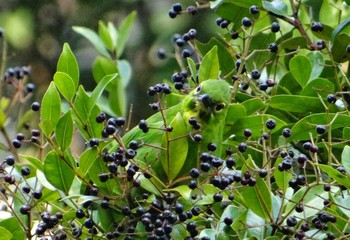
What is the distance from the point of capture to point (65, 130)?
1.65 meters

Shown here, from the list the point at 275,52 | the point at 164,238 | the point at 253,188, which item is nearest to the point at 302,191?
the point at 253,188

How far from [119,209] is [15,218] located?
219 mm

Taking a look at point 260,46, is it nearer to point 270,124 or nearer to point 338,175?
point 270,124

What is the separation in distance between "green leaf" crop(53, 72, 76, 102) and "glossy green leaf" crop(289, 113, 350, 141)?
1.51 ft

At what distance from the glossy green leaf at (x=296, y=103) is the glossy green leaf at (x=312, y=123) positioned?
0.06 metres

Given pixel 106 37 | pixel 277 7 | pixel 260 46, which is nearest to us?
pixel 277 7

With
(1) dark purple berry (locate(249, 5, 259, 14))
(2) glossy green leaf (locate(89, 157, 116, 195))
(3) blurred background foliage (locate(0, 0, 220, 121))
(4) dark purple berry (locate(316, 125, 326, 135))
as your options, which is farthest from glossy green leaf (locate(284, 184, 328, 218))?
(3) blurred background foliage (locate(0, 0, 220, 121))

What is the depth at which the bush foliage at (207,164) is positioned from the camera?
1.57 m

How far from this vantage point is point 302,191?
158cm

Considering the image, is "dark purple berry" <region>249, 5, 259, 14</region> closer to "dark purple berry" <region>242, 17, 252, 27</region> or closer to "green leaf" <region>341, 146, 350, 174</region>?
"dark purple berry" <region>242, 17, 252, 27</region>

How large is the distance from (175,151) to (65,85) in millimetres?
261

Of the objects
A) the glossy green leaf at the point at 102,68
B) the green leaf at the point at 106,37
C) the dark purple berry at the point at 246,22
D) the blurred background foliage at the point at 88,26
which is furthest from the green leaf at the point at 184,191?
the blurred background foliage at the point at 88,26

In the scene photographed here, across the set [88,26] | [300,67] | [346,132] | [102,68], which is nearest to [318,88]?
[300,67]

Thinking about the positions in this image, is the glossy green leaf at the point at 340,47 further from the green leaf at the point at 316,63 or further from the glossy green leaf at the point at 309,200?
the glossy green leaf at the point at 309,200
